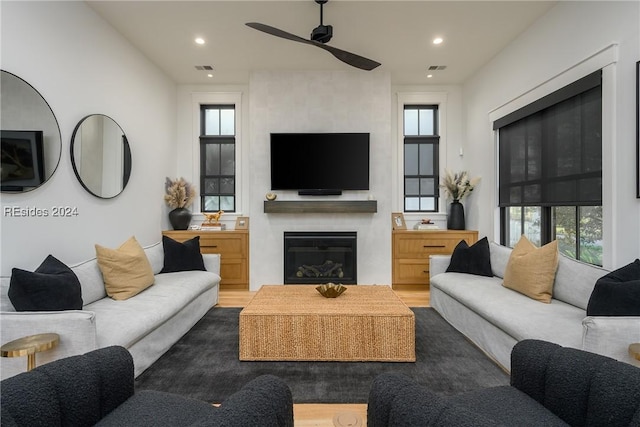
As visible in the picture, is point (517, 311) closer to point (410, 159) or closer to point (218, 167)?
point (410, 159)

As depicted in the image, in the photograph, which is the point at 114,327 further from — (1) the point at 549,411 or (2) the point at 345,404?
(1) the point at 549,411

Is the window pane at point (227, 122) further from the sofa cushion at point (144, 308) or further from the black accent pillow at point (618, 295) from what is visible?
the black accent pillow at point (618, 295)

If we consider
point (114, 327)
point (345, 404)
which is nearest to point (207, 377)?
point (114, 327)

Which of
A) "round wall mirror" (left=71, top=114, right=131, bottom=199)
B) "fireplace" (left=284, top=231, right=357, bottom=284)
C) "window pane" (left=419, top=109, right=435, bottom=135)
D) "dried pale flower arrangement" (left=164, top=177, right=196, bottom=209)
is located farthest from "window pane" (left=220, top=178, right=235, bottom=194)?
"window pane" (left=419, top=109, right=435, bottom=135)

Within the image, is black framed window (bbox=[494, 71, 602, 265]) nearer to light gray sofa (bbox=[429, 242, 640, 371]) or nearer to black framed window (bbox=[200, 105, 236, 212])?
light gray sofa (bbox=[429, 242, 640, 371])

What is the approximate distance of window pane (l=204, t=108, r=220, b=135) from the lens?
5.11 meters

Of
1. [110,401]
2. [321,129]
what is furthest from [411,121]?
[110,401]

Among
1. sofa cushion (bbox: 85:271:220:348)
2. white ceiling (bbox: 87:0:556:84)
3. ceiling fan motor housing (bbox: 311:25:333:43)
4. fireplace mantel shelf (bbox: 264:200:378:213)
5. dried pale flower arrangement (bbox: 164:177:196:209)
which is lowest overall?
sofa cushion (bbox: 85:271:220:348)

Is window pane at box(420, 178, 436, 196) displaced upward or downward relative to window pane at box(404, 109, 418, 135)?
downward

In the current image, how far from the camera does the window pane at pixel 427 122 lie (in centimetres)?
511

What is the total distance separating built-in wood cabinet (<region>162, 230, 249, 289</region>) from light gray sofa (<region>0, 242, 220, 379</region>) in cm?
83

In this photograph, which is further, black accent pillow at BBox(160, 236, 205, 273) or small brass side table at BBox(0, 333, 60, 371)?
black accent pillow at BBox(160, 236, 205, 273)

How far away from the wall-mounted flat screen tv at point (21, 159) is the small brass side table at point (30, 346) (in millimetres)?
1252

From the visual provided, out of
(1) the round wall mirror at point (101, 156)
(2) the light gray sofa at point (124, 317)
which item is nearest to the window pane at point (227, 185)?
(1) the round wall mirror at point (101, 156)
